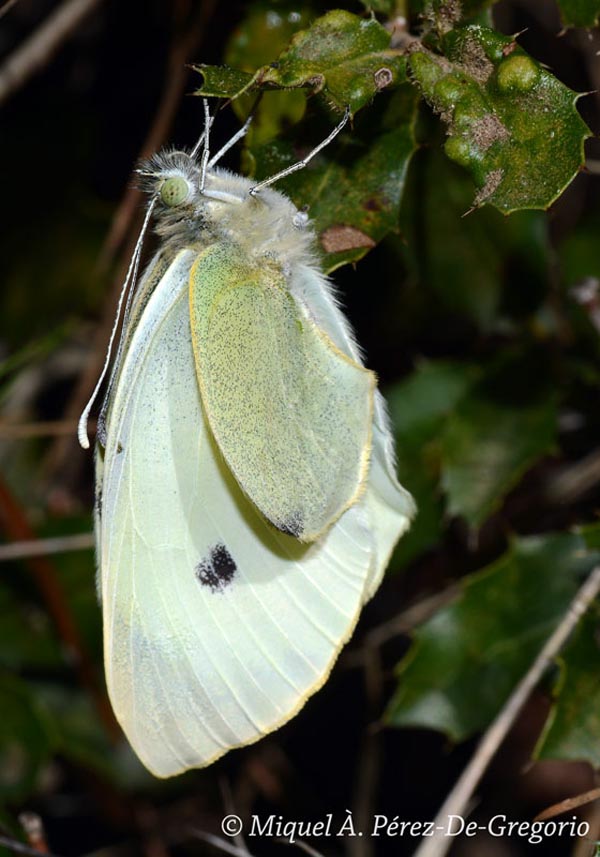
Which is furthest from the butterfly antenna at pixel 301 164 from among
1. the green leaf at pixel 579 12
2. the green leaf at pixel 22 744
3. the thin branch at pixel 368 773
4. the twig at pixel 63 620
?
the green leaf at pixel 22 744

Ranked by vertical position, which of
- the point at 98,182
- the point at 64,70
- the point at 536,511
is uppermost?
the point at 64,70

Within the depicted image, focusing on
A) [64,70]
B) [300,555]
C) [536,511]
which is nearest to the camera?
[300,555]

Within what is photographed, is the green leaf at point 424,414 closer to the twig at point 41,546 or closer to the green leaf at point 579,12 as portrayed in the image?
the twig at point 41,546

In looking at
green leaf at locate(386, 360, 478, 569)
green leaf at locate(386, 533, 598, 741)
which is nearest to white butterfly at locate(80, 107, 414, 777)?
green leaf at locate(386, 533, 598, 741)

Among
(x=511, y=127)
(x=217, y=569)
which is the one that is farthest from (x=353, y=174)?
(x=217, y=569)

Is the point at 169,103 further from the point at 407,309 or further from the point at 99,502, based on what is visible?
the point at 99,502

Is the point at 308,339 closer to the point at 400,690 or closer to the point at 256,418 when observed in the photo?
the point at 256,418

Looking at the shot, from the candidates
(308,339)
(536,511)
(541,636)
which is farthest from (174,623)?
(536,511)

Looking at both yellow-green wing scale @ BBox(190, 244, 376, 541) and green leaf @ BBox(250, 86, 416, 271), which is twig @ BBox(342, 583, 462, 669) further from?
green leaf @ BBox(250, 86, 416, 271)
